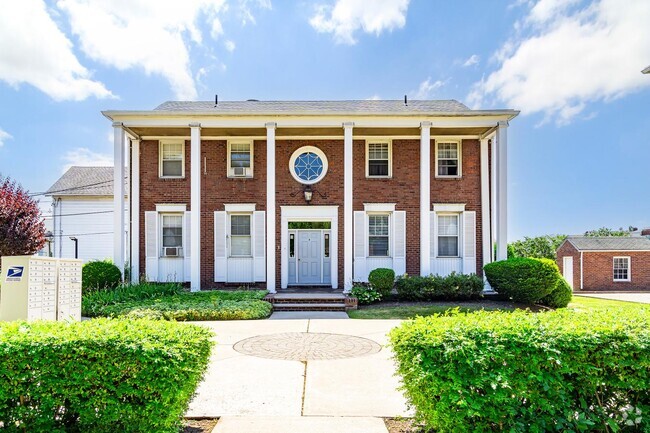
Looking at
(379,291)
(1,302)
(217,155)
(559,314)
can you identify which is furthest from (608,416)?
(217,155)

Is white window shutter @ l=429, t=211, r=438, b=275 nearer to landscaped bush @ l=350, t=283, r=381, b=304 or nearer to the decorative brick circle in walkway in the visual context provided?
landscaped bush @ l=350, t=283, r=381, b=304

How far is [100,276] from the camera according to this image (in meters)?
13.3

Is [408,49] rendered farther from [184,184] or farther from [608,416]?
[608,416]

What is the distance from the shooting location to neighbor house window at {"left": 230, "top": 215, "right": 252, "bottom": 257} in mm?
15766

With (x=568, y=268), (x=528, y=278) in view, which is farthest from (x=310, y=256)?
(x=568, y=268)

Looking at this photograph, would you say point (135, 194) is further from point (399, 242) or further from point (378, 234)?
point (399, 242)

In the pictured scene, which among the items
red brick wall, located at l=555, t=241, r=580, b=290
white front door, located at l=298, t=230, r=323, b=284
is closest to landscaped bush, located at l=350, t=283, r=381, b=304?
white front door, located at l=298, t=230, r=323, b=284

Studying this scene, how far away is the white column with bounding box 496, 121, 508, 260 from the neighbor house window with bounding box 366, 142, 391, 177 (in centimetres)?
365

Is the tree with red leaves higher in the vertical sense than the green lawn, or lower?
higher

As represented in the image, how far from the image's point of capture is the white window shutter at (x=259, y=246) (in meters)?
15.4

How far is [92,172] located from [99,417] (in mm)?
29899

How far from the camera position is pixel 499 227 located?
561 inches

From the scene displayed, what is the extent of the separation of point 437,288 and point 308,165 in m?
5.95

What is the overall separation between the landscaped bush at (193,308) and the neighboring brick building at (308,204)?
317cm
